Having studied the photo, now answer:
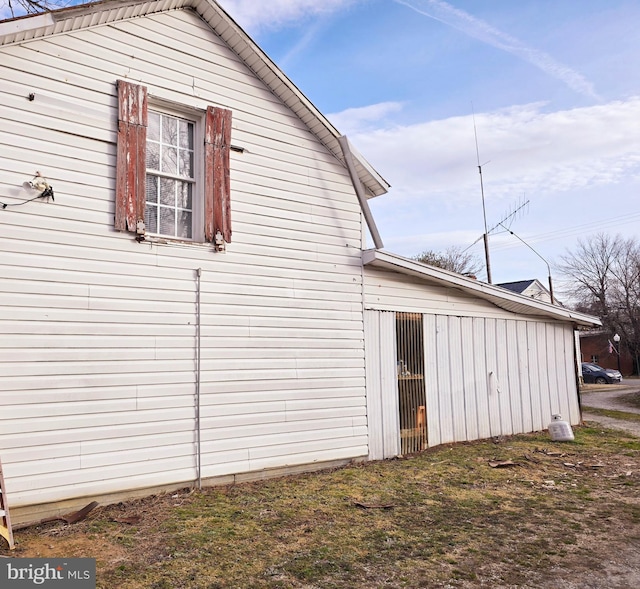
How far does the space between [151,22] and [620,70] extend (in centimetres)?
841

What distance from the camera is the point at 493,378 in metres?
10.1

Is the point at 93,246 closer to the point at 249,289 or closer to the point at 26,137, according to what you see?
the point at 26,137

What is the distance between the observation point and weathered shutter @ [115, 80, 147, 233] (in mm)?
6035

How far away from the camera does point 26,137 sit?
18.0 ft

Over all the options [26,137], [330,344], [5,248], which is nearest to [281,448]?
[330,344]

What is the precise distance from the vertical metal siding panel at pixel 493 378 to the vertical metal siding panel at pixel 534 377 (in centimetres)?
113

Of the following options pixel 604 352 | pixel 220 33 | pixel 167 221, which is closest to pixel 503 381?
pixel 167 221

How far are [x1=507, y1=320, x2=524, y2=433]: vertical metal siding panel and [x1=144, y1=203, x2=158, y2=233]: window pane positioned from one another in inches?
292

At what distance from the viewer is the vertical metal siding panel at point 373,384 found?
812 cm

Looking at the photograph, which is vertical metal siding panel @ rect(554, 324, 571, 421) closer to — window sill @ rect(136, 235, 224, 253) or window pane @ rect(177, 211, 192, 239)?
window sill @ rect(136, 235, 224, 253)

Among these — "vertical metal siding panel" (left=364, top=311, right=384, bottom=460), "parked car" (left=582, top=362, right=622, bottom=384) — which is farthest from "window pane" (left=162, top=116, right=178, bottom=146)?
"parked car" (left=582, top=362, right=622, bottom=384)

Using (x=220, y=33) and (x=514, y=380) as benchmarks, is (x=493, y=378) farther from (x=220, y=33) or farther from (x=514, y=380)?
(x=220, y=33)

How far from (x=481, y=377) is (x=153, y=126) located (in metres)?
7.28

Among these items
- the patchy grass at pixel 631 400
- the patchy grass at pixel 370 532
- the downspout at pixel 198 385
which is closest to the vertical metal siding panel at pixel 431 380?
the patchy grass at pixel 370 532
